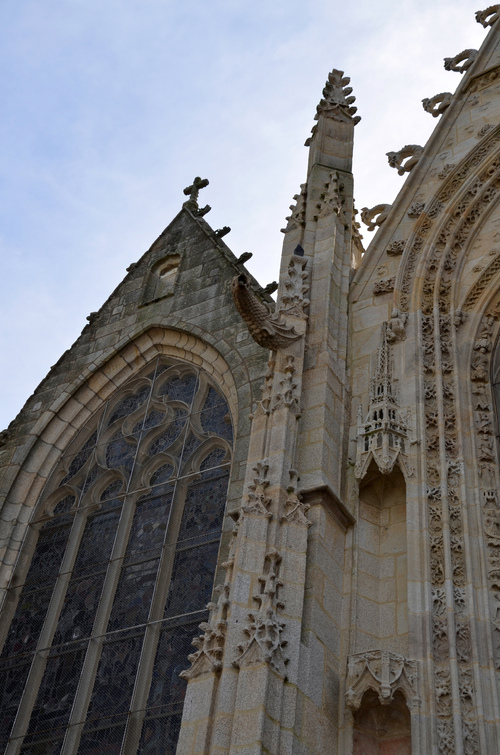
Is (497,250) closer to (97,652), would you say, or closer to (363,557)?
(363,557)

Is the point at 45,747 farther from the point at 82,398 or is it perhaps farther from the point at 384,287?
the point at 384,287

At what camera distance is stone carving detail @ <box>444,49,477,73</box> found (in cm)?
1188

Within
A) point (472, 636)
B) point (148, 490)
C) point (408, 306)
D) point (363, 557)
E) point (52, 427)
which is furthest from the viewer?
point (52, 427)

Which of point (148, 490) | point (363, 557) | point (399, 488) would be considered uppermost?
point (148, 490)

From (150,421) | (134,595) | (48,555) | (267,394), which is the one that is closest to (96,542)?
(48,555)

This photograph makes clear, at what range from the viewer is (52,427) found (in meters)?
12.1

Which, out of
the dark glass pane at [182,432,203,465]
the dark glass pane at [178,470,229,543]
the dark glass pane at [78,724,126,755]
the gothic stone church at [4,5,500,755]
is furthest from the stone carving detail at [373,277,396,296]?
the dark glass pane at [78,724,126,755]

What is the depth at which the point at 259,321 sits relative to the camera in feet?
28.8

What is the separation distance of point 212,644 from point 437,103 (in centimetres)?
717

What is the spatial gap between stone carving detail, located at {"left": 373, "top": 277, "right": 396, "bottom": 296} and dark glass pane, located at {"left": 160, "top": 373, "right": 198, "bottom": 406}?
253 cm

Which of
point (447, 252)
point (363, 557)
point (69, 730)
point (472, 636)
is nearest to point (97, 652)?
point (69, 730)

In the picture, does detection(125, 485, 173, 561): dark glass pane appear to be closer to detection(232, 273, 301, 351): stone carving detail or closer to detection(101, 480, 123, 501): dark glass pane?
detection(101, 480, 123, 501): dark glass pane

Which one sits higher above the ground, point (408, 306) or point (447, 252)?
point (447, 252)

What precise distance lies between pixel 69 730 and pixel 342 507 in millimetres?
3163
